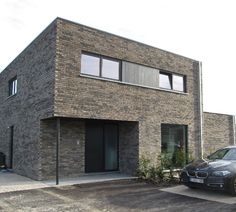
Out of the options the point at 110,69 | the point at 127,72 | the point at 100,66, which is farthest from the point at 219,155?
the point at 100,66

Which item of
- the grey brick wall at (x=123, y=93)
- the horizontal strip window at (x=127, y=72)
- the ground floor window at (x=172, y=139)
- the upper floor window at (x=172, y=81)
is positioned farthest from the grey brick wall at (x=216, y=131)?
the horizontal strip window at (x=127, y=72)

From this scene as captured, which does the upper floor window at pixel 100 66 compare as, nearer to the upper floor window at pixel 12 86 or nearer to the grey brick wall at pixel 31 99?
the grey brick wall at pixel 31 99

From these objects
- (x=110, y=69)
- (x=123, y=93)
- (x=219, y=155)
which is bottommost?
(x=219, y=155)

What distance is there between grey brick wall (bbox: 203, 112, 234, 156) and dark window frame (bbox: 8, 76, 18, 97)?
10.5 meters

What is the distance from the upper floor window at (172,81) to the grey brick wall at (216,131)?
8.01 feet

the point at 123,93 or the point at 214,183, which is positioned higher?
the point at 123,93

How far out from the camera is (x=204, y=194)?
8.81 meters

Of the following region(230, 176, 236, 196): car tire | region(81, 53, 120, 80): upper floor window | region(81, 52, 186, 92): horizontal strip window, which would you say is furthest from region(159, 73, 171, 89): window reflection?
region(230, 176, 236, 196): car tire

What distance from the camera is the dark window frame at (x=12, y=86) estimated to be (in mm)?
16047

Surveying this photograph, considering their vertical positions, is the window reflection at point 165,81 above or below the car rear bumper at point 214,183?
above

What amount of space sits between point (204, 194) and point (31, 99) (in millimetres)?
8064

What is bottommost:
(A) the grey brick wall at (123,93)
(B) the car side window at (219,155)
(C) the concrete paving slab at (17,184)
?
(C) the concrete paving slab at (17,184)

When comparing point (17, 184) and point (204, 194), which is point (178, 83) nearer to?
point (204, 194)

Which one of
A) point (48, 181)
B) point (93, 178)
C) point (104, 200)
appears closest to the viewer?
point (104, 200)
